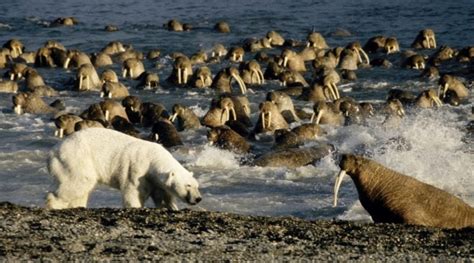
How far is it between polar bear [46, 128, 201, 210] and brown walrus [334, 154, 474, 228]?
2121 mm

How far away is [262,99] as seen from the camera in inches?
899

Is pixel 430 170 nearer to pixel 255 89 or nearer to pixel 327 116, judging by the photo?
pixel 327 116

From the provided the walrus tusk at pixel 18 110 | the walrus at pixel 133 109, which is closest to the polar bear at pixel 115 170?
the walrus at pixel 133 109

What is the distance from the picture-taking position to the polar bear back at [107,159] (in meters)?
10.4

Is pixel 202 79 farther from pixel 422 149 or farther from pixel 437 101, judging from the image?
pixel 422 149

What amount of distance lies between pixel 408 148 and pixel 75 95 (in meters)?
9.75

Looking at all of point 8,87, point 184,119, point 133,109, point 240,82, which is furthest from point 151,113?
point 8,87

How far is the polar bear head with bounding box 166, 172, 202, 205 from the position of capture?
33.4ft

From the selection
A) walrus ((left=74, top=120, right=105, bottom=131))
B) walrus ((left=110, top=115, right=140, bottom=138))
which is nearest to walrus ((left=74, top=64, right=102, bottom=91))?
walrus ((left=110, top=115, right=140, bottom=138))

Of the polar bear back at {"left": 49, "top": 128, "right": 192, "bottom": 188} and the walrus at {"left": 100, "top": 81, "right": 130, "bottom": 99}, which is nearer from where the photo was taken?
the polar bear back at {"left": 49, "top": 128, "right": 192, "bottom": 188}

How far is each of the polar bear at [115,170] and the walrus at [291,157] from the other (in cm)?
509

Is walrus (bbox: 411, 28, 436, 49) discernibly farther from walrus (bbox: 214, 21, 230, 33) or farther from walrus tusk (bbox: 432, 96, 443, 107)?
walrus tusk (bbox: 432, 96, 443, 107)

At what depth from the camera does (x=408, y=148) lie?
1633 cm

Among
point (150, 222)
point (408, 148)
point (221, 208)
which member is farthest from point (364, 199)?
point (408, 148)
